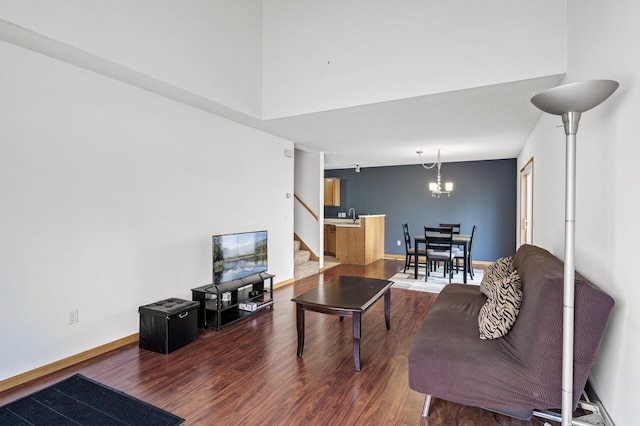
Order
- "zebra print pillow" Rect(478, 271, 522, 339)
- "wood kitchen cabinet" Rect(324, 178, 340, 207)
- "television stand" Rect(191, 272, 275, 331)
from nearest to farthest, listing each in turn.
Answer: "zebra print pillow" Rect(478, 271, 522, 339) → "television stand" Rect(191, 272, 275, 331) → "wood kitchen cabinet" Rect(324, 178, 340, 207)

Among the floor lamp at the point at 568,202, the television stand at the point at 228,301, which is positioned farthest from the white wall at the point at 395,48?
the television stand at the point at 228,301

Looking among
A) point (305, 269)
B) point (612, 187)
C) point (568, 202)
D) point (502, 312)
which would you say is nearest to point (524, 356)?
point (502, 312)

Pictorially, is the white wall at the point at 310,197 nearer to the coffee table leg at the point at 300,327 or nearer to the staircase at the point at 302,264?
the staircase at the point at 302,264

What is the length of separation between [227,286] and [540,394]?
2967 millimetres

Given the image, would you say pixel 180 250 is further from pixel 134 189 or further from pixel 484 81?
pixel 484 81

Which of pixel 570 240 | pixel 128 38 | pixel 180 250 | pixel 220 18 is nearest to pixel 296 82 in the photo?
pixel 220 18

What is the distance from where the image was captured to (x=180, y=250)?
363 centimetres

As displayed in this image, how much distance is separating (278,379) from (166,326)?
114 centimetres

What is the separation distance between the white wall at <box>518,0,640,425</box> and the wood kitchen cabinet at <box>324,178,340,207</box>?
6784 mm

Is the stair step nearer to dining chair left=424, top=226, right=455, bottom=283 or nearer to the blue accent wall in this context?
dining chair left=424, top=226, right=455, bottom=283

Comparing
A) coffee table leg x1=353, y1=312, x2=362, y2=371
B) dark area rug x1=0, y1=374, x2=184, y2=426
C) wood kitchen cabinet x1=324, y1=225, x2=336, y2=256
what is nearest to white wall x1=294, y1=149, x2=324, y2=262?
wood kitchen cabinet x1=324, y1=225, x2=336, y2=256

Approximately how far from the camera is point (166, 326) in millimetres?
2902

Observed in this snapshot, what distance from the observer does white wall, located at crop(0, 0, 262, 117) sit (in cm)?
230

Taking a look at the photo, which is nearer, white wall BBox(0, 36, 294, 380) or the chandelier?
white wall BBox(0, 36, 294, 380)
